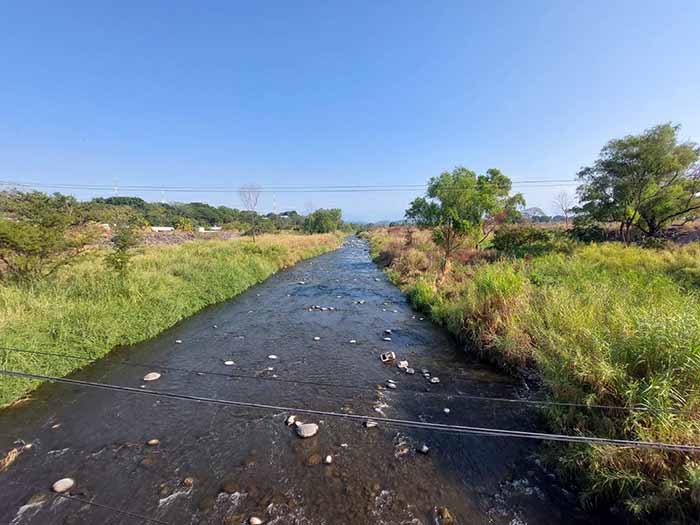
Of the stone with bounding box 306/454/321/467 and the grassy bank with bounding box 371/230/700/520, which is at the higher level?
the grassy bank with bounding box 371/230/700/520

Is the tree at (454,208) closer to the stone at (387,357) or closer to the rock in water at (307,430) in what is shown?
the stone at (387,357)

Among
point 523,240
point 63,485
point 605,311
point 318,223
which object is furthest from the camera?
point 318,223

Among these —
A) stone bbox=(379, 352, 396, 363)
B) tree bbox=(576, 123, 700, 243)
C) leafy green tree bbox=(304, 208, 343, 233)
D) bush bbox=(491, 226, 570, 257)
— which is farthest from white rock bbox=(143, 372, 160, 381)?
leafy green tree bbox=(304, 208, 343, 233)

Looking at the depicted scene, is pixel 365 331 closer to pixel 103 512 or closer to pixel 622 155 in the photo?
pixel 103 512

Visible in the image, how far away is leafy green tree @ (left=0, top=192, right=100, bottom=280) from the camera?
714 centimetres

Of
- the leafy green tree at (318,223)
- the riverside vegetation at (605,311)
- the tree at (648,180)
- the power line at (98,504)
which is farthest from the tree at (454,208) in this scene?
the leafy green tree at (318,223)

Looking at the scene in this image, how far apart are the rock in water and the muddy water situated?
12 centimetres

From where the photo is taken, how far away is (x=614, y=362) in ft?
11.9

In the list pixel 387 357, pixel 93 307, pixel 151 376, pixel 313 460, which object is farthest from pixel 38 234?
pixel 387 357

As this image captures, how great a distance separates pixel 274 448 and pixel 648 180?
19902mm

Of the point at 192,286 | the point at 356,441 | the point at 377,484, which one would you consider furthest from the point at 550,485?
the point at 192,286

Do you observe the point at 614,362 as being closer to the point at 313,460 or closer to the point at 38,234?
the point at 313,460

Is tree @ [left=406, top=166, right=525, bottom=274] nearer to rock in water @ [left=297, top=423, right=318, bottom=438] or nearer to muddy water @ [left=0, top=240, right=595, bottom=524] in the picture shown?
muddy water @ [left=0, top=240, right=595, bottom=524]

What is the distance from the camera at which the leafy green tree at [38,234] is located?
714cm
